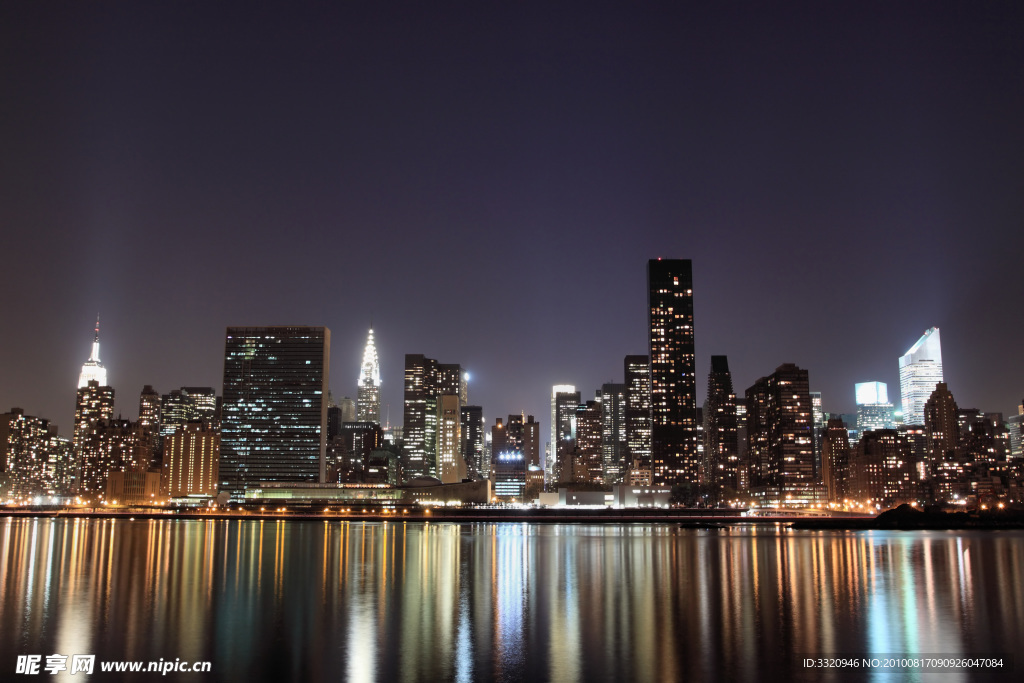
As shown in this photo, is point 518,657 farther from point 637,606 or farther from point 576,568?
point 576,568

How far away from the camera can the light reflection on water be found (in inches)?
959

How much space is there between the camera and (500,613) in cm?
3328

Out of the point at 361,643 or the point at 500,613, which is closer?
the point at 361,643

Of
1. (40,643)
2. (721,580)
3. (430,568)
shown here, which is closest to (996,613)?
(721,580)

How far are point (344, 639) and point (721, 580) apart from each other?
25.4 m

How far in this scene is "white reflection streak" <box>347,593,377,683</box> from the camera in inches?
894

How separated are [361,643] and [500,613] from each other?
310 inches

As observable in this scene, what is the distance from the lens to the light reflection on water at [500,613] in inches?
959

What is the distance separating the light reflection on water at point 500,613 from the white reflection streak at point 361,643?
0.09 meters

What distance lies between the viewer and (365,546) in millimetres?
77250

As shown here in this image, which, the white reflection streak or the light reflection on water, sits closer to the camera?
the white reflection streak

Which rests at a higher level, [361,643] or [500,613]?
[361,643]

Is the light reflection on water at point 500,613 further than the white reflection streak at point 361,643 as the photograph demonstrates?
Yes

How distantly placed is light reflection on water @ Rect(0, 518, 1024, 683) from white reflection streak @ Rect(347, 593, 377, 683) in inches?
3.4
